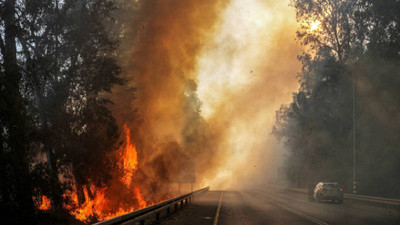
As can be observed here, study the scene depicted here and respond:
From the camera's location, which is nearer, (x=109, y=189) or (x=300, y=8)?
(x=109, y=189)

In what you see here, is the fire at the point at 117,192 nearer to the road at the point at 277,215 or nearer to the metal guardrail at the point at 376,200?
the road at the point at 277,215

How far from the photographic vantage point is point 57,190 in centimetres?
1838

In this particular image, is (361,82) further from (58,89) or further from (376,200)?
(58,89)

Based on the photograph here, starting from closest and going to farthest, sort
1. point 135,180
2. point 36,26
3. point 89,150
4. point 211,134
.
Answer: point 36,26 → point 89,150 → point 135,180 → point 211,134

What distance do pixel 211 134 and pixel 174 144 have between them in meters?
35.9

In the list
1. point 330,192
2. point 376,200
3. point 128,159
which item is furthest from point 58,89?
point 330,192

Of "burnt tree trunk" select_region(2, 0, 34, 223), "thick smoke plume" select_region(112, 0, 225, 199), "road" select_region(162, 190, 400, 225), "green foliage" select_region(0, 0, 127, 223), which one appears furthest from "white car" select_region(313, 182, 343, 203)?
"burnt tree trunk" select_region(2, 0, 34, 223)

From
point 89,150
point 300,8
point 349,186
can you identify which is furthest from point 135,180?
point 349,186

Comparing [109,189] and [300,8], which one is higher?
[300,8]

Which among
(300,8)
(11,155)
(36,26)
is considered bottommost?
(11,155)

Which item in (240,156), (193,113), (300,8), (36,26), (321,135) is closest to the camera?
(36,26)

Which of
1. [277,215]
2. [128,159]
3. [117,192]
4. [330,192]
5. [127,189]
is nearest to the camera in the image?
[277,215]

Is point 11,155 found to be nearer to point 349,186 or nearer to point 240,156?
point 349,186

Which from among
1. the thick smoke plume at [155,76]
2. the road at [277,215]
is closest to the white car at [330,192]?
the road at [277,215]
